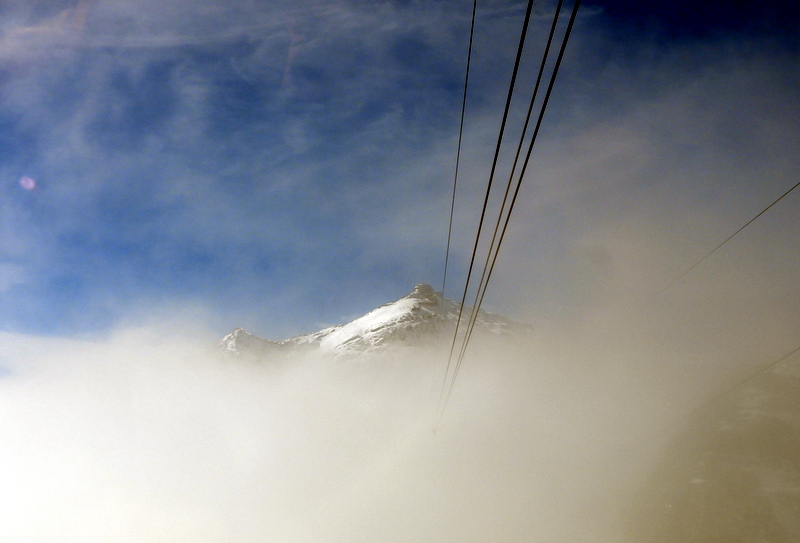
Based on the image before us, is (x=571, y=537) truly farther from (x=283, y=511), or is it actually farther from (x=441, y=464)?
(x=283, y=511)

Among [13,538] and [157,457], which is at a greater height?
[157,457]

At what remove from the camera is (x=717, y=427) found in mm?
167500

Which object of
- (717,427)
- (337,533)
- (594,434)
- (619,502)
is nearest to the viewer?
(337,533)

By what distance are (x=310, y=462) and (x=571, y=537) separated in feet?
341

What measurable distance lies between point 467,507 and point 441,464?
3744cm

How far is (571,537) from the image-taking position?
120m

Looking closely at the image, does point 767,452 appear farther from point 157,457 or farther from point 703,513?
point 157,457

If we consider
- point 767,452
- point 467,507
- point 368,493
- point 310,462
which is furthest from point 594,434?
point 310,462

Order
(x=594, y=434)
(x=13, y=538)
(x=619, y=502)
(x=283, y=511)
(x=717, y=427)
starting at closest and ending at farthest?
1. (x=13, y=538)
2. (x=283, y=511)
3. (x=619, y=502)
4. (x=717, y=427)
5. (x=594, y=434)

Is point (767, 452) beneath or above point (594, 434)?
beneath

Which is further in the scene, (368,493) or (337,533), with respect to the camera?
(368,493)

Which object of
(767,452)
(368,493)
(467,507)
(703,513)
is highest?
(368,493)

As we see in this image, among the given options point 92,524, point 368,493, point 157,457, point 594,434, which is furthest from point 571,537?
point 157,457

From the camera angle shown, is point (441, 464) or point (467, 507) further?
point (441, 464)
